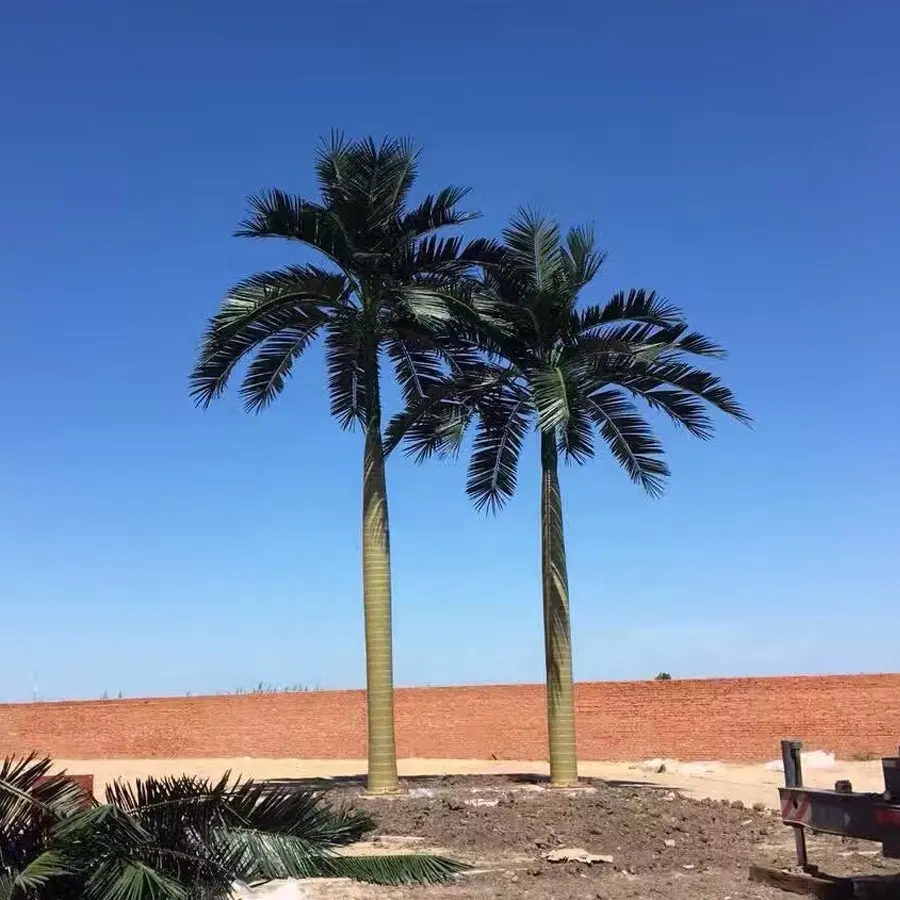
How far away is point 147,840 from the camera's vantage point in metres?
5.48

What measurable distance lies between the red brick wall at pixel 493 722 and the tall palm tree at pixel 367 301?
12.4m

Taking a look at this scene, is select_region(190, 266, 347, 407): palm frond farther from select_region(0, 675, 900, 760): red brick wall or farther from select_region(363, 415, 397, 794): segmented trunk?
select_region(0, 675, 900, 760): red brick wall

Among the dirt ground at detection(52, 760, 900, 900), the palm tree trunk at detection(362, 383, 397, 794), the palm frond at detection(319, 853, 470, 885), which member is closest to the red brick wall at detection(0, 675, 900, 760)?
the dirt ground at detection(52, 760, 900, 900)

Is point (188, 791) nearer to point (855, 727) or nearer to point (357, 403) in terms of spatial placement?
point (357, 403)

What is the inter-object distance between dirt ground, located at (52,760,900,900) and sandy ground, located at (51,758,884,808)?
185 cm

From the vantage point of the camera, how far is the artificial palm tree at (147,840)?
5.29 metres

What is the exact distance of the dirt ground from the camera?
8.20m

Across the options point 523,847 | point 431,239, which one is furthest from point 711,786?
point 431,239

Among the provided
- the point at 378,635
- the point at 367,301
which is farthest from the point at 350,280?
the point at 378,635

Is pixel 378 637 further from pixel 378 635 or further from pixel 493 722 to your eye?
pixel 493 722

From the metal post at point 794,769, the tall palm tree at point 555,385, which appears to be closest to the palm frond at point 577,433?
the tall palm tree at point 555,385

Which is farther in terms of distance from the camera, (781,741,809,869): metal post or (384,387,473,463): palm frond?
(384,387,473,463): palm frond

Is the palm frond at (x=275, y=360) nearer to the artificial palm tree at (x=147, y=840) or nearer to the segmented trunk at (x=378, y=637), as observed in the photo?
the segmented trunk at (x=378, y=637)

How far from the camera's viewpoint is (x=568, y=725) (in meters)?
15.7
